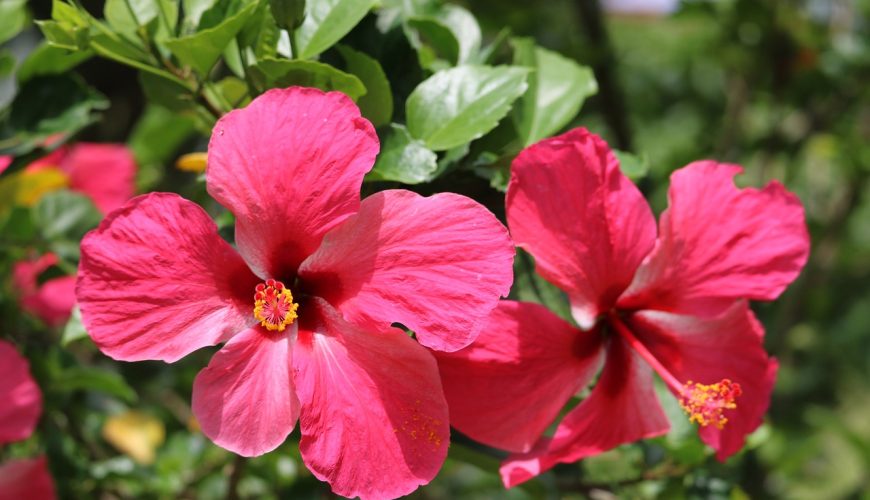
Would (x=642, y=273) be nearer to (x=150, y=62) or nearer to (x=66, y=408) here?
(x=150, y=62)

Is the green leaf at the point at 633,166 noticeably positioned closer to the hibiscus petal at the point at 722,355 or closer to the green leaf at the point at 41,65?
the hibiscus petal at the point at 722,355

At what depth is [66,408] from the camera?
1605 millimetres

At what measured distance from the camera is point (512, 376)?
36.4 inches

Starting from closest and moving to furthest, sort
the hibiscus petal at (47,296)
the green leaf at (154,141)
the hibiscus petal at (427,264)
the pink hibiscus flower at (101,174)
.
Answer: the hibiscus petal at (427,264)
the hibiscus petal at (47,296)
the pink hibiscus flower at (101,174)
the green leaf at (154,141)

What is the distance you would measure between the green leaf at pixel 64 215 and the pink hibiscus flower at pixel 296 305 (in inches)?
28.3

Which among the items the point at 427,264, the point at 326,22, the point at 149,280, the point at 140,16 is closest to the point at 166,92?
the point at 140,16

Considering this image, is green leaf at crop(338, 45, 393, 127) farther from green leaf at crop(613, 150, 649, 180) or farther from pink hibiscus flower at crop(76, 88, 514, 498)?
green leaf at crop(613, 150, 649, 180)

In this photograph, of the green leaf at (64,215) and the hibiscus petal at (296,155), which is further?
the green leaf at (64,215)

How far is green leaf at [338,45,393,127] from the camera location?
37.5 inches

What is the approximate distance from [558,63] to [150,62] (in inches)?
19.9

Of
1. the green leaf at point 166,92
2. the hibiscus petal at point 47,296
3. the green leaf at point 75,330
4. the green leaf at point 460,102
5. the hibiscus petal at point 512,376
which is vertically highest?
the green leaf at point 460,102

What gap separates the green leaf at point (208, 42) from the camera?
88 cm

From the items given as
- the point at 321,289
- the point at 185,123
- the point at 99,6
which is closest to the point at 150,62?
the point at 321,289

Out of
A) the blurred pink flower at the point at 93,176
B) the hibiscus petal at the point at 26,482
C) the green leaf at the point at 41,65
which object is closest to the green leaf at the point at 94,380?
the hibiscus petal at the point at 26,482
